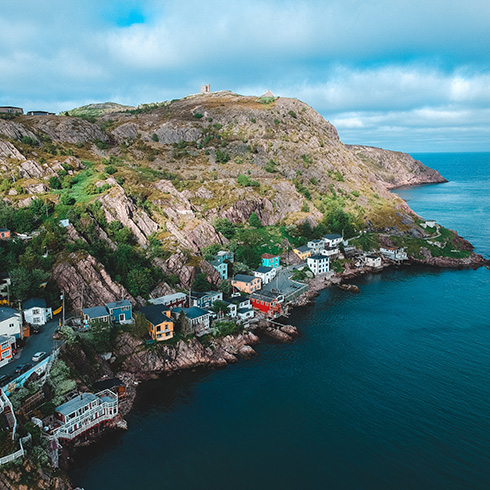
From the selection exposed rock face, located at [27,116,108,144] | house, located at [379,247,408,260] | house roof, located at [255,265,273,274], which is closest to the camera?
house roof, located at [255,265,273,274]

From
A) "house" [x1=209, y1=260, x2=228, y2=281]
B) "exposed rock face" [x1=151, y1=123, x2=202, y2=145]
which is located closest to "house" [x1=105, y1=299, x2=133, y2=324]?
"house" [x1=209, y1=260, x2=228, y2=281]

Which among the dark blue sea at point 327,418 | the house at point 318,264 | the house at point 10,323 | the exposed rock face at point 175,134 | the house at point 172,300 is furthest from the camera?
the exposed rock face at point 175,134

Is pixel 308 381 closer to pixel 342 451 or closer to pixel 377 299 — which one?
pixel 342 451

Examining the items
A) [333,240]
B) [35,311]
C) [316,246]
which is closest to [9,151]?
[35,311]

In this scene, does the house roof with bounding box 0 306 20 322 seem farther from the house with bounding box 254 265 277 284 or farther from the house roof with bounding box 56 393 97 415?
the house with bounding box 254 265 277 284

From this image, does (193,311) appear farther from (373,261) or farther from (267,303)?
(373,261)

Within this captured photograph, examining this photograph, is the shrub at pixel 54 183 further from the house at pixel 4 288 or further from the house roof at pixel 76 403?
the house roof at pixel 76 403

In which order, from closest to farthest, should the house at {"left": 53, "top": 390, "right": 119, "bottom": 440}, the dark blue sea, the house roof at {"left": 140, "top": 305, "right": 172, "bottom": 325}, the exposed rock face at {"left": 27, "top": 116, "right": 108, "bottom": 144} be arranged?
the dark blue sea < the house at {"left": 53, "top": 390, "right": 119, "bottom": 440} < the house roof at {"left": 140, "top": 305, "right": 172, "bottom": 325} < the exposed rock face at {"left": 27, "top": 116, "right": 108, "bottom": 144}

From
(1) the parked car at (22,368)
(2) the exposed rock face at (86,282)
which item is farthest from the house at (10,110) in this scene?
(1) the parked car at (22,368)
